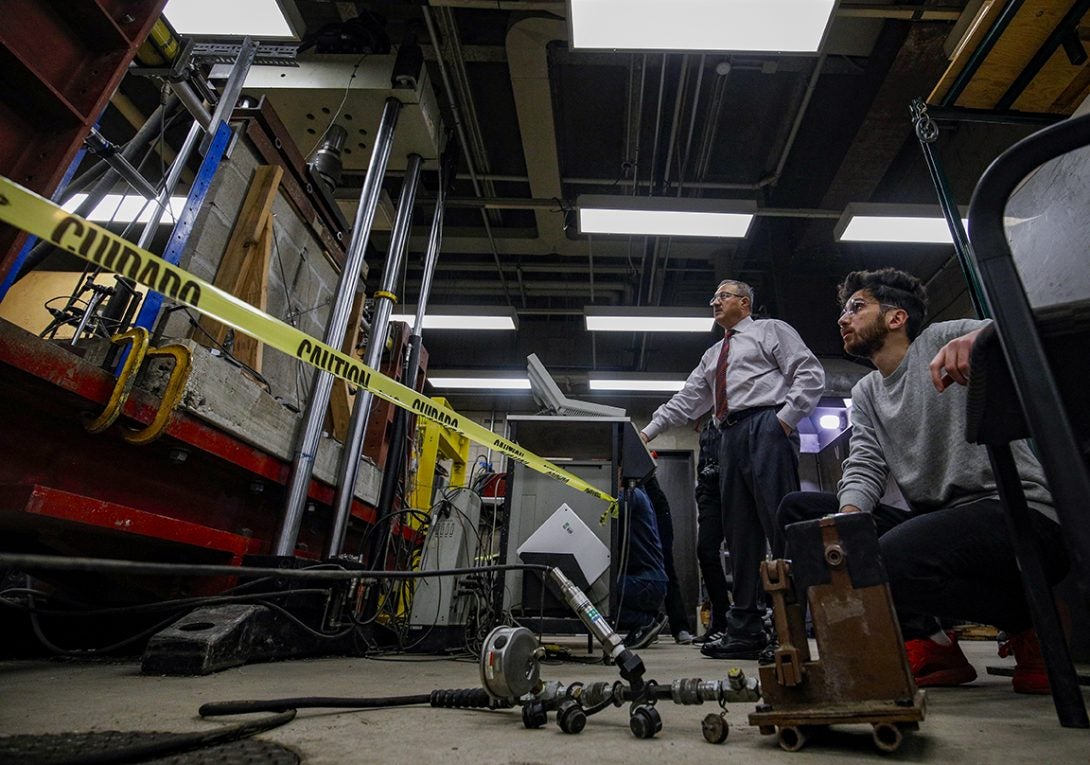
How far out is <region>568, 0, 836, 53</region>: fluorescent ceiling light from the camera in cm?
279

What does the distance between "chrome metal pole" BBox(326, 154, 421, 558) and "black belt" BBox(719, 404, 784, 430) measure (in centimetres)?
A: 148

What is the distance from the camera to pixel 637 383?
24.4 ft

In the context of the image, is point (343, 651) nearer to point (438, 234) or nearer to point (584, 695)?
point (584, 695)

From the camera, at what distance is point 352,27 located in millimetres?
3699

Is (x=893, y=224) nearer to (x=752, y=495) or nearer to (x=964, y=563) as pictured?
(x=752, y=495)

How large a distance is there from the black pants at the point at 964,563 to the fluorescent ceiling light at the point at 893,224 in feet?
12.7

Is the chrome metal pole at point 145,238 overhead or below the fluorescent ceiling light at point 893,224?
below

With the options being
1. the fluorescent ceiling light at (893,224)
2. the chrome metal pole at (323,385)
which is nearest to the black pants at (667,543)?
the chrome metal pole at (323,385)

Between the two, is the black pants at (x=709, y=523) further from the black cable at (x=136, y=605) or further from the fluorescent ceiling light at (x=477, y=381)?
the fluorescent ceiling light at (x=477, y=381)

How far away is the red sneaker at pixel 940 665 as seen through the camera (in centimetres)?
129

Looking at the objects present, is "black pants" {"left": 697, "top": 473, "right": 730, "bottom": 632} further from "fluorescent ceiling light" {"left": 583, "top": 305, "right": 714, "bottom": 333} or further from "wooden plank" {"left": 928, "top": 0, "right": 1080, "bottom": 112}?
"fluorescent ceiling light" {"left": 583, "top": 305, "right": 714, "bottom": 333}

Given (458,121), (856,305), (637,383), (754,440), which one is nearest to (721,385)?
(754,440)

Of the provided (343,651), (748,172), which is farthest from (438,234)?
(748,172)

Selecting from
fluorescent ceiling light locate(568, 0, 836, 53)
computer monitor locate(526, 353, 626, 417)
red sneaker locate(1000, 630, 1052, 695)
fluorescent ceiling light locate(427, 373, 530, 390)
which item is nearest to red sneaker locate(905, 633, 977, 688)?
red sneaker locate(1000, 630, 1052, 695)
